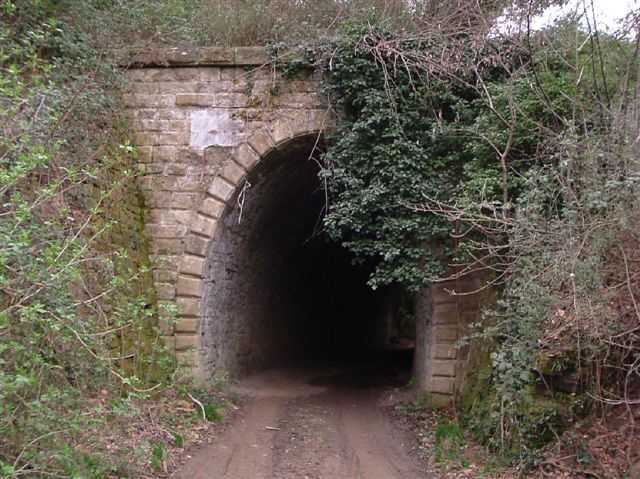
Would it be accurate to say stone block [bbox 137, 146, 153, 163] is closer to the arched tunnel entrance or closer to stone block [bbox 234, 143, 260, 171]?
stone block [bbox 234, 143, 260, 171]

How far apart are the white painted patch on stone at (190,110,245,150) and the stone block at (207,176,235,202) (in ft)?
1.65

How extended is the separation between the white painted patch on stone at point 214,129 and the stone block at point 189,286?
5.79 feet

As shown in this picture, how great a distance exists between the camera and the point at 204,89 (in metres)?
8.73

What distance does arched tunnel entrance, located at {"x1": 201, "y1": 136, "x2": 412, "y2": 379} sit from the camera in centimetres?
902

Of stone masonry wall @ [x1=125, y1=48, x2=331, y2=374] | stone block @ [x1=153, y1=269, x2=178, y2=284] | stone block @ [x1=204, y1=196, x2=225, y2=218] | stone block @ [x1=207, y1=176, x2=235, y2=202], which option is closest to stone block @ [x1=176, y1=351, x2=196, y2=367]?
stone masonry wall @ [x1=125, y1=48, x2=331, y2=374]

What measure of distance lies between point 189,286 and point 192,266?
0.27m

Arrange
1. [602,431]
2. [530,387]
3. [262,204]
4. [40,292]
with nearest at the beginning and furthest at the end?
1. [40,292]
2. [602,431]
3. [530,387]
4. [262,204]

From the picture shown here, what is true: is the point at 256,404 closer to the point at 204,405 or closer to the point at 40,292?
the point at 204,405

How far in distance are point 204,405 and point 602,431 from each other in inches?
176

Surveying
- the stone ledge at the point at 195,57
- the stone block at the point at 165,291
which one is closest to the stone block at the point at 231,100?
the stone ledge at the point at 195,57

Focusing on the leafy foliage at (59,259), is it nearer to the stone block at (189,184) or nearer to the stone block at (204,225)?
the stone block at (189,184)

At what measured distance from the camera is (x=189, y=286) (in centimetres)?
851

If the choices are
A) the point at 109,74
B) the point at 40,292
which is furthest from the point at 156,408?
the point at 109,74

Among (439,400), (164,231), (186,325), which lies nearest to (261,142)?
(164,231)
